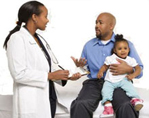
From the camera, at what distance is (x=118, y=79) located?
8.76 ft

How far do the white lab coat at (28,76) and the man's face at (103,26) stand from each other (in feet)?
2.01

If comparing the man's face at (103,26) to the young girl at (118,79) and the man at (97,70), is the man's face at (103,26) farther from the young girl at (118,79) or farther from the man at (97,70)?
the young girl at (118,79)

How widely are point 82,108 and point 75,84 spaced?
81 cm

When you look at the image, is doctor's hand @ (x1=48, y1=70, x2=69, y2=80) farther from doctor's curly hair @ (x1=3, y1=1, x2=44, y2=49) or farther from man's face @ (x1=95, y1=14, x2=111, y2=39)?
man's face @ (x1=95, y1=14, x2=111, y2=39)

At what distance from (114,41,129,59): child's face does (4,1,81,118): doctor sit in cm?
41

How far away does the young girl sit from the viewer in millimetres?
2500

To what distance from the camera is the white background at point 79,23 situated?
3.74 meters

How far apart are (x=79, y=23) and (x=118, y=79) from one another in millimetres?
1301

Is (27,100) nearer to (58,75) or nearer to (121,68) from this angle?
(58,75)

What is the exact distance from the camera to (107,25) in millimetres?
2887

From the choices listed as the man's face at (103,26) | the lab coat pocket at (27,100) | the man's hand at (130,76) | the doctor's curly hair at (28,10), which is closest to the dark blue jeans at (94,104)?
the man's hand at (130,76)

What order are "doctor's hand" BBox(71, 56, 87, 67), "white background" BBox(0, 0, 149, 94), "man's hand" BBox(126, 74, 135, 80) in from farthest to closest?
"white background" BBox(0, 0, 149, 94) < "doctor's hand" BBox(71, 56, 87, 67) < "man's hand" BBox(126, 74, 135, 80)

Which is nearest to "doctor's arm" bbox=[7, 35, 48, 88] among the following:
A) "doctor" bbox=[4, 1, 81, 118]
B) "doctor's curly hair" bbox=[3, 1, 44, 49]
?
"doctor" bbox=[4, 1, 81, 118]

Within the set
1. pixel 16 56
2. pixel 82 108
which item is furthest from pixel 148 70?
pixel 16 56
